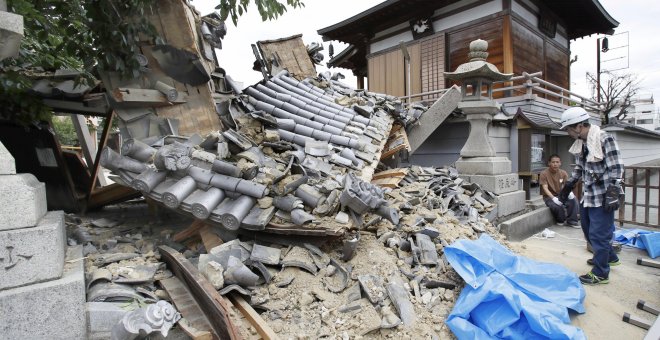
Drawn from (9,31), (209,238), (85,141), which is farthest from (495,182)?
(85,141)

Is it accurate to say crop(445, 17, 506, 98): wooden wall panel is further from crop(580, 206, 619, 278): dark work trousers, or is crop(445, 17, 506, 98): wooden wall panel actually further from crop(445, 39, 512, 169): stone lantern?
crop(580, 206, 619, 278): dark work trousers

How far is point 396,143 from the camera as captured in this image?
25.8ft

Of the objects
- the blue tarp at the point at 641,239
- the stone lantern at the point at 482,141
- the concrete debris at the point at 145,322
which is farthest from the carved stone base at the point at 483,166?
the concrete debris at the point at 145,322

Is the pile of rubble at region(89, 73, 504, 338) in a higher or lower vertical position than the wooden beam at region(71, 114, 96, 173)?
lower

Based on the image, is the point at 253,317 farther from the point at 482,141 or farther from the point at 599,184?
the point at 482,141

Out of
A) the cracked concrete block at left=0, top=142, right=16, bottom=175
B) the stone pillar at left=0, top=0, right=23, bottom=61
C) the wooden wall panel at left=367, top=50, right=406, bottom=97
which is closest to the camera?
the stone pillar at left=0, top=0, right=23, bottom=61

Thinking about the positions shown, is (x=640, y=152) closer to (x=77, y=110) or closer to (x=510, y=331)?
(x=510, y=331)

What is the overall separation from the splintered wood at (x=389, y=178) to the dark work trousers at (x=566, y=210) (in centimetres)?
341

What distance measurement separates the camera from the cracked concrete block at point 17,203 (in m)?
2.03

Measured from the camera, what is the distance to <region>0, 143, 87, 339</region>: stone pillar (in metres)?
2.03

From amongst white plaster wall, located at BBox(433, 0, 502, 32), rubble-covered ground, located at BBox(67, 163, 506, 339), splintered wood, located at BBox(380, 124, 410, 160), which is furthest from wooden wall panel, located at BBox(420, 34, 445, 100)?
rubble-covered ground, located at BBox(67, 163, 506, 339)

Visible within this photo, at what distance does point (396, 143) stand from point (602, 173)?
411cm

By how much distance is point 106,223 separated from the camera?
4.74 meters

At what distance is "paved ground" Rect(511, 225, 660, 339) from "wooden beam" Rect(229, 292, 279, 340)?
3.16 m
